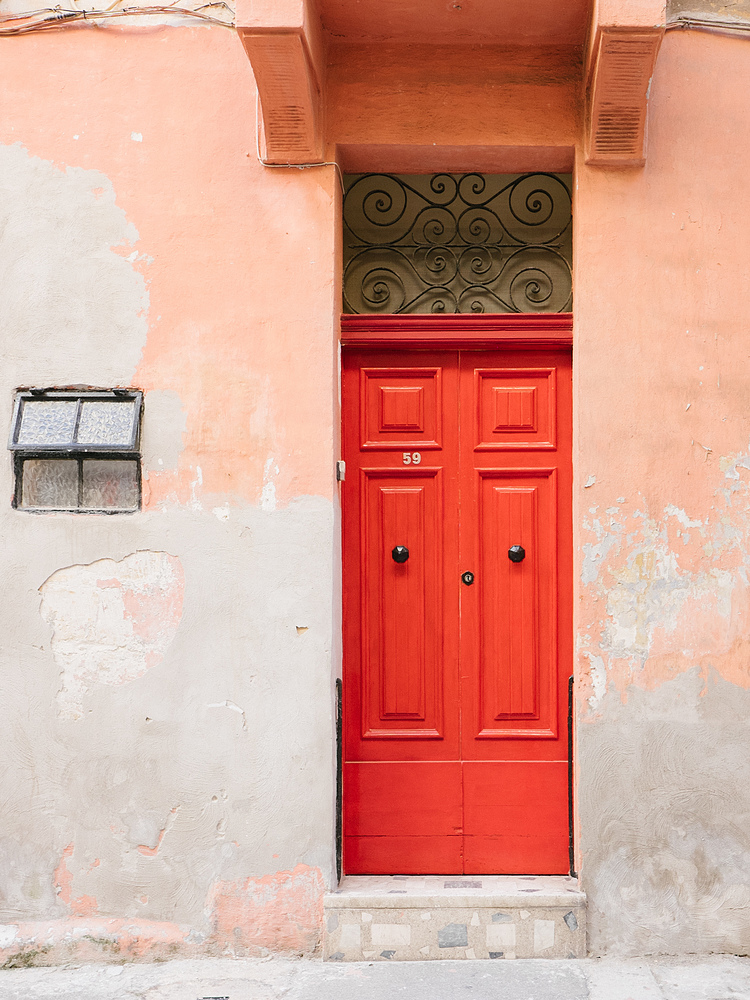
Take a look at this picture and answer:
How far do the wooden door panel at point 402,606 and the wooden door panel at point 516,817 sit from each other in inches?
14.9

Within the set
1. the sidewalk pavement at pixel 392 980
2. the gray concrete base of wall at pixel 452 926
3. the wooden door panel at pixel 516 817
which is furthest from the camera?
the wooden door panel at pixel 516 817

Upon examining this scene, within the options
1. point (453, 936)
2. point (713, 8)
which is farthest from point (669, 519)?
point (713, 8)

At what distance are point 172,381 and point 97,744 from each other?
67.0 inches

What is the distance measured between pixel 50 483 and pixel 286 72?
7.02 feet

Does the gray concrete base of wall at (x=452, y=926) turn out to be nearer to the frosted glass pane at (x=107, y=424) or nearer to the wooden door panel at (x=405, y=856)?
the wooden door panel at (x=405, y=856)

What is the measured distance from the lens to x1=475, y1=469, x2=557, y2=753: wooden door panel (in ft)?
12.9

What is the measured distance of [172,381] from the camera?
12.2ft

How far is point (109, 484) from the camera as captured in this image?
3746mm

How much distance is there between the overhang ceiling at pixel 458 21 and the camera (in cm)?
353

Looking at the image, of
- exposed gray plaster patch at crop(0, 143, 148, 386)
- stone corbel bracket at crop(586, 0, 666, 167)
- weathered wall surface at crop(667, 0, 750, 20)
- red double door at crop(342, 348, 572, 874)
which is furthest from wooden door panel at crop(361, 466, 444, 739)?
weathered wall surface at crop(667, 0, 750, 20)

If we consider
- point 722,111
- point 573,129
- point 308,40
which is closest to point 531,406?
point 573,129

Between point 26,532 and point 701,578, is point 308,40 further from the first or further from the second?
point 701,578

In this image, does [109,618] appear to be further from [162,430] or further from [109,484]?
[162,430]

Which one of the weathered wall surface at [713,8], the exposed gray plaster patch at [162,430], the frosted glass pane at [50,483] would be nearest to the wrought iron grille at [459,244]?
the weathered wall surface at [713,8]
